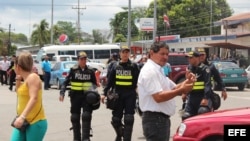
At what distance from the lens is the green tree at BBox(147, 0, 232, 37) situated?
74.6 m

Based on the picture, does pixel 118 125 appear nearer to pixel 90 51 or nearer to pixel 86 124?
pixel 86 124

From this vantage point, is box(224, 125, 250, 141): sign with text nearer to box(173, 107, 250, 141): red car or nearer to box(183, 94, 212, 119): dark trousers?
box(173, 107, 250, 141): red car

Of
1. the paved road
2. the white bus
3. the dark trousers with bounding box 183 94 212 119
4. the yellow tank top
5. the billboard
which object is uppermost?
the billboard

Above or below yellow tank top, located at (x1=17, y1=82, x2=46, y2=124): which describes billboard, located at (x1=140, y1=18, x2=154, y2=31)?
above

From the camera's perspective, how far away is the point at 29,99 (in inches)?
236

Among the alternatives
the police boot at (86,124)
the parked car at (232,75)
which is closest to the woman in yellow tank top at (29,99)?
the police boot at (86,124)

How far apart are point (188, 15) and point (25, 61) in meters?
70.7

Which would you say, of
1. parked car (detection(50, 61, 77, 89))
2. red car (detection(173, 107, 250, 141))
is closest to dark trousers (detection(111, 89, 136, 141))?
red car (detection(173, 107, 250, 141))

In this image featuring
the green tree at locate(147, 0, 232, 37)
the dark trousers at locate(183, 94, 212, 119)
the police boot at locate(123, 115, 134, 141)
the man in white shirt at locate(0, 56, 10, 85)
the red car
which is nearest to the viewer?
the red car

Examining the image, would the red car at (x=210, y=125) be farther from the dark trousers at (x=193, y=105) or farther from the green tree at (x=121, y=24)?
the green tree at (x=121, y=24)

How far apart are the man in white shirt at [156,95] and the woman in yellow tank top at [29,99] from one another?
4.06 ft

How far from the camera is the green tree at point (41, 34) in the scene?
9219 cm

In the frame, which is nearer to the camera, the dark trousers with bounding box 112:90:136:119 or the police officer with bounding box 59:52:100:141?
the dark trousers with bounding box 112:90:136:119

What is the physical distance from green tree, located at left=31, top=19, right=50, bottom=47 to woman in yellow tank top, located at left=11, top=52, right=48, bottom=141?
86082 millimetres
